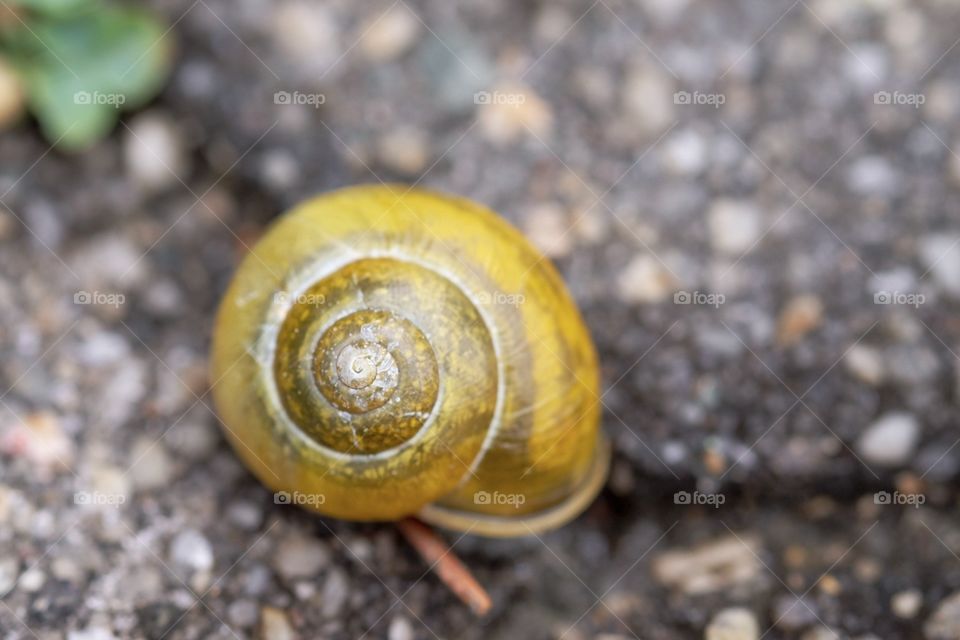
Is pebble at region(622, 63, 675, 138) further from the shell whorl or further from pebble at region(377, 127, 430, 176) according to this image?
the shell whorl

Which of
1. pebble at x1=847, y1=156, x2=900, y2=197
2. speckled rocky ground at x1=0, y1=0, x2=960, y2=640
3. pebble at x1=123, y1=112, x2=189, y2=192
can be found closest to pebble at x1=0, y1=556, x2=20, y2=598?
speckled rocky ground at x1=0, y1=0, x2=960, y2=640

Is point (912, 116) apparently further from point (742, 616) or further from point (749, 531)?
point (742, 616)

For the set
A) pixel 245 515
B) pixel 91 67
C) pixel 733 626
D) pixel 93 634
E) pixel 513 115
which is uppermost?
pixel 513 115

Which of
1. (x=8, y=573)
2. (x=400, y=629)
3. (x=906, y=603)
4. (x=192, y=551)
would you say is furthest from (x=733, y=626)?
(x=8, y=573)

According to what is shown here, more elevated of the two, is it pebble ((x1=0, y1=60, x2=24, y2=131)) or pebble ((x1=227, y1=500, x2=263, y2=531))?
pebble ((x1=0, y1=60, x2=24, y2=131))

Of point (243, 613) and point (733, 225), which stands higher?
point (733, 225)

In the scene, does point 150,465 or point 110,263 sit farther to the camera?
point 110,263

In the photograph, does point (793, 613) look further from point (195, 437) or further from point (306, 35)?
point (306, 35)
